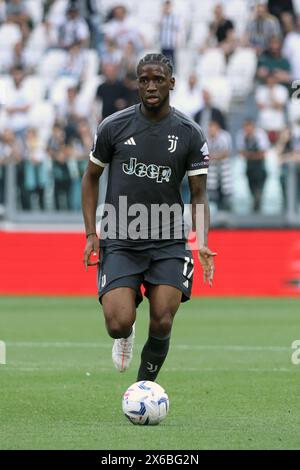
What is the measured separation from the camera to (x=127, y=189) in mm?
9141

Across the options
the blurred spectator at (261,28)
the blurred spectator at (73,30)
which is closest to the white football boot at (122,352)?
the blurred spectator at (261,28)

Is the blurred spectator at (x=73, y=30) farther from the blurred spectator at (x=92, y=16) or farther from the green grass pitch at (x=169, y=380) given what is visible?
the green grass pitch at (x=169, y=380)

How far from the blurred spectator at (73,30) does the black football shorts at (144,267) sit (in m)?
16.8

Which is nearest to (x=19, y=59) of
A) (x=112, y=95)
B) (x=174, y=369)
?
(x=112, y=95)

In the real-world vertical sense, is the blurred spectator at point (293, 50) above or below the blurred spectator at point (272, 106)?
above

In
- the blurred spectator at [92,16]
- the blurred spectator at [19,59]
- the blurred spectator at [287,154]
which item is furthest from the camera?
the blurred spectator at [92,16]

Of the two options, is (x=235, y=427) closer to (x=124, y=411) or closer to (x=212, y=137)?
(x=124, y=411)

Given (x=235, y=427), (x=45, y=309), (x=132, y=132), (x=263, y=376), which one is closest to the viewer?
(x=235, y=427)

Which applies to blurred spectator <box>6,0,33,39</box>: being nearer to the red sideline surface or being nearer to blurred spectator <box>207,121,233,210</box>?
the red sideline surface

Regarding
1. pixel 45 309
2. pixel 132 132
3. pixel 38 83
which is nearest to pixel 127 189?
pixel 132 132

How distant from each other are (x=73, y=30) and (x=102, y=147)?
17.2m

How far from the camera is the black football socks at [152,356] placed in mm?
9164

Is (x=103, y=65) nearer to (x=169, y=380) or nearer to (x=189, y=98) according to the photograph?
(x=189, y=98)

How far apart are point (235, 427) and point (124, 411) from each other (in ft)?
2.69
